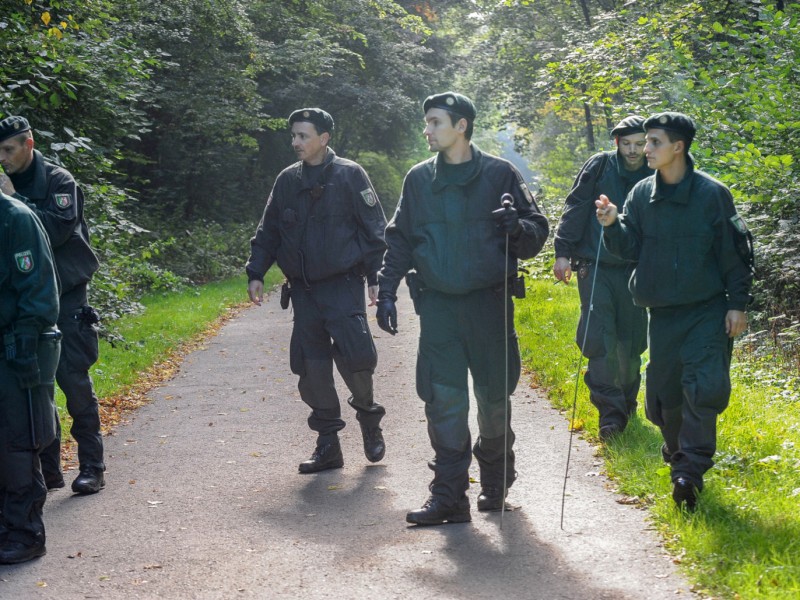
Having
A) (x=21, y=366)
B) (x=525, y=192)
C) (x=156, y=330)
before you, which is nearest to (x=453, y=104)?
(x=525, y=192)

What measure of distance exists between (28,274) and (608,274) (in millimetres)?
4078

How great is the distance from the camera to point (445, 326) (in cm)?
596

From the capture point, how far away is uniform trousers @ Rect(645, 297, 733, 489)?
5.50 meters

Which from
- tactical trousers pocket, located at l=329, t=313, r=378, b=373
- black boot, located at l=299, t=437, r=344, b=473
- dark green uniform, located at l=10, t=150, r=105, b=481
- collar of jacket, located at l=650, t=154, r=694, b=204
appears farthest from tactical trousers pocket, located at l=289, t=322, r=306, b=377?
collar of jacket, located at l=650, t=154, r=694, b=204

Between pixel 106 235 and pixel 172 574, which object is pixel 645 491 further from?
pixel 106 235

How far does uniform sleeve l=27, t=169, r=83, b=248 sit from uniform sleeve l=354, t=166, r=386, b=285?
1797 millimetres

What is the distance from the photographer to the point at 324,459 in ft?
24.1

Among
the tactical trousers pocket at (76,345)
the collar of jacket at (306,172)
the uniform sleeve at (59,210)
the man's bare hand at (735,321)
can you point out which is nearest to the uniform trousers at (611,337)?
the collar of jacket at (306,172)

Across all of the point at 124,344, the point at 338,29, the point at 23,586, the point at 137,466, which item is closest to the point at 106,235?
the point at 124,344

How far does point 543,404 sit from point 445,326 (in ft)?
11.3

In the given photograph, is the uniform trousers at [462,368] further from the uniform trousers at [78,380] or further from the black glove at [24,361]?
the uniform trousers at [78,380]

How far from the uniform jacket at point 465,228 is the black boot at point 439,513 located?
110 centimetres

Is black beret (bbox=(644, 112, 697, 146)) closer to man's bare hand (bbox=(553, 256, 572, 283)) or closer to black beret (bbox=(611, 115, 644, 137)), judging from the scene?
man's bare hand (bbox=(553, 256, 572, 283))

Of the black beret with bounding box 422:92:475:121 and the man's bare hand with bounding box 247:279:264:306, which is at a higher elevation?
the black beret with bounding box 422:92:475:121
